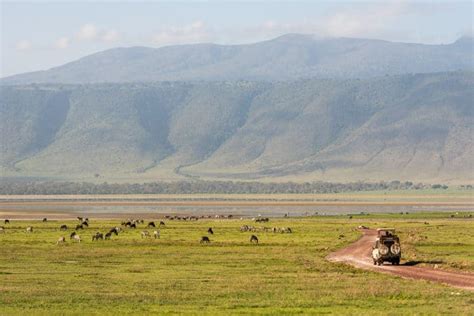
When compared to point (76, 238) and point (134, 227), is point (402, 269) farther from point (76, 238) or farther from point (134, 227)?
point (134, 227)

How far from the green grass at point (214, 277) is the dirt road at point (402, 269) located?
90cm

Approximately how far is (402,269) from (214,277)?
24.8 ft

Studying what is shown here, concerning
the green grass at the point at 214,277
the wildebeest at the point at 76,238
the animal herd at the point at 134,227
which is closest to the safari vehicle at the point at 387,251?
the green grass at the point at 214,277

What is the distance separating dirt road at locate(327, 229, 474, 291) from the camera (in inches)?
1587

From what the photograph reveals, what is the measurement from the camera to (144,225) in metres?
87.9

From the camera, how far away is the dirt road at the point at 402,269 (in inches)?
1587

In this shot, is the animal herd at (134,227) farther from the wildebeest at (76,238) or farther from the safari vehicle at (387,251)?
the safari vehicle at (387,251)

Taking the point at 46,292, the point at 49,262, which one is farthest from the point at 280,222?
the point at 46,292

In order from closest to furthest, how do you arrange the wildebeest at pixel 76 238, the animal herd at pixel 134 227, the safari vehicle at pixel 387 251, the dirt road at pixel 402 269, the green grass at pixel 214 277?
the green grass at pixel 214 277
the dirt road at pixel 402 269
the safari vehicle at pixel 387 251
the animal herd at pixel 134 227
the wildebeest at pixel 76 238

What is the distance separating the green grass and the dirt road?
35.5 inches

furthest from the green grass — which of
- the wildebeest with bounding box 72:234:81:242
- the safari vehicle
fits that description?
the safari vehicle

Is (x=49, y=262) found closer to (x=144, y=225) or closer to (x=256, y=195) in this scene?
(x=144, y=225)

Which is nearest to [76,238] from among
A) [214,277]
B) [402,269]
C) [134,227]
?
[134,227]

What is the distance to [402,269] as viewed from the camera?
45.8 meters
